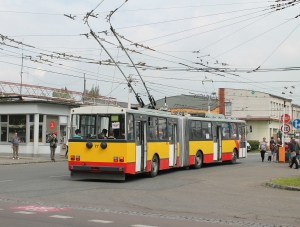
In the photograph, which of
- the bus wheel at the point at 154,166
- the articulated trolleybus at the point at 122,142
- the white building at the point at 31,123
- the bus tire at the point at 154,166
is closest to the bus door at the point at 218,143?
the articulated trolleybus at the point at 122,142

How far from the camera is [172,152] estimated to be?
2277 centimetres

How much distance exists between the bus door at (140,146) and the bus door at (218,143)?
9.51m

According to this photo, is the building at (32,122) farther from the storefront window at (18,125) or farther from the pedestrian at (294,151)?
the pedestrian at (294,151)

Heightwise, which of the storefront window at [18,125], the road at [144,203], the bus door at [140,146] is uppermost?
the storefront window at [18,125]

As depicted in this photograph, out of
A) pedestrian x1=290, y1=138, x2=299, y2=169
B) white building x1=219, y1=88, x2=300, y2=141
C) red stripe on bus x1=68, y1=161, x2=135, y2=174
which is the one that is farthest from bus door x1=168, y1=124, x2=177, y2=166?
white building x1=219, y1=88, x2=300, y2=141

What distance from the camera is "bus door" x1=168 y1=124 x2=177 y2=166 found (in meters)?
22.5

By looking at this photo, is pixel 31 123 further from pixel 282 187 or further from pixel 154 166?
pixel 282 187

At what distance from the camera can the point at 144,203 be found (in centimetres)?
1285

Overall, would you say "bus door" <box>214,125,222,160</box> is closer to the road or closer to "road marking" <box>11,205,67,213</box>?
the road

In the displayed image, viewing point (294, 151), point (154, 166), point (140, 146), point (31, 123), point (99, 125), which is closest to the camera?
point (99, 125)

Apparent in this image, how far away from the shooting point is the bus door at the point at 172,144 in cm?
2250

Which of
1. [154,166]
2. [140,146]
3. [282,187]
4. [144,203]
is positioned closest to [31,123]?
[154,166]

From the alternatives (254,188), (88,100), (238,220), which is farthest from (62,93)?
(238,220)

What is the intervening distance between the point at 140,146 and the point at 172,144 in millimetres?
3827
